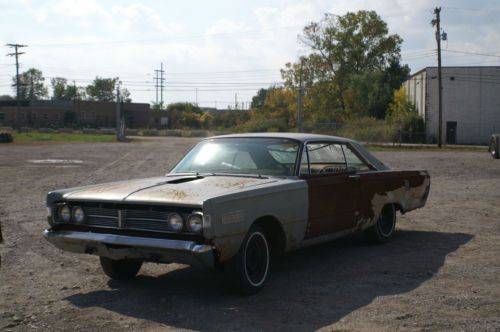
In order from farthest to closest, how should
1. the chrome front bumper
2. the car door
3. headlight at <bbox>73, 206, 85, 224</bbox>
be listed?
1. the car door
2. headlight at <bbox>73, 206, 85, 224</bbox>
3. the chrome front bumper

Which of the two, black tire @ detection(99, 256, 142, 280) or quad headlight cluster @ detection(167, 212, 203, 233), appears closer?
quad headlight cluster @ detection(167, 212, 203, 233)

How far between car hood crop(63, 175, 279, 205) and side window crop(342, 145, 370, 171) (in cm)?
167

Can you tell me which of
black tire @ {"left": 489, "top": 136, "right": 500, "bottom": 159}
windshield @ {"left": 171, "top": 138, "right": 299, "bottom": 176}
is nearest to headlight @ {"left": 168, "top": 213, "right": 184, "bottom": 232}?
windshield @ {"left": 171, "top": 138, "right": 299, "bottom": 176}

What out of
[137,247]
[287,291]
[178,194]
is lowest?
[287,291]

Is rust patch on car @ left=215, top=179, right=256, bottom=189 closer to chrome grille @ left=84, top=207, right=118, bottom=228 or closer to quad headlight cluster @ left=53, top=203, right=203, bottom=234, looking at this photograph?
quad headlight cluster @ left=53, top=203, right=203, bottom=234

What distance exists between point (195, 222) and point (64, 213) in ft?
4.89

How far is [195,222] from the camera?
526cm

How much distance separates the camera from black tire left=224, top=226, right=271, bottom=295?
18.2ft

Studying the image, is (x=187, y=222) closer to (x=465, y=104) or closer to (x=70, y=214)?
(x=70, y=214)

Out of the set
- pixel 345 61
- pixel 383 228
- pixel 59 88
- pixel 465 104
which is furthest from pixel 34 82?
pixel 383 228

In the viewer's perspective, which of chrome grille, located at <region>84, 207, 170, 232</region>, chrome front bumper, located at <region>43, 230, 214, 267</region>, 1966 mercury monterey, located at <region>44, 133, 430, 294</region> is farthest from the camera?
chrome grille, located at <region>84, 207, 170, 232</region>

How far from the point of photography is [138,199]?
551cm

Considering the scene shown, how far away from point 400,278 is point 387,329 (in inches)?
66.1

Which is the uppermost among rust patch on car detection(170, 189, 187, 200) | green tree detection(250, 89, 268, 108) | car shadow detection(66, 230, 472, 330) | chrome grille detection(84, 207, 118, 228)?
green tree detection(250, 89, 268, 108)
